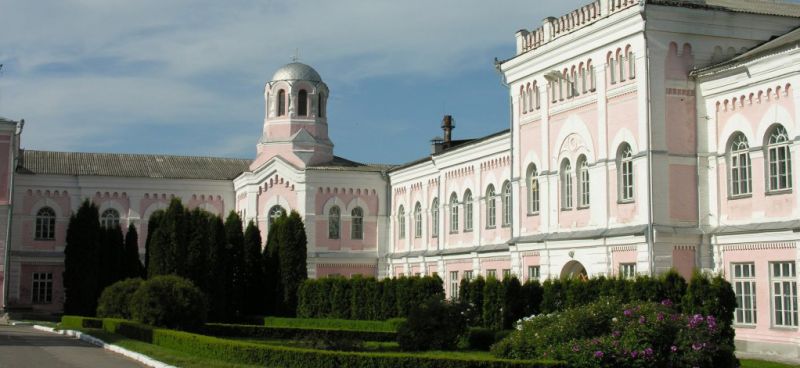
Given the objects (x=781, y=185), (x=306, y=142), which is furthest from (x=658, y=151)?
(x=306, y=142)

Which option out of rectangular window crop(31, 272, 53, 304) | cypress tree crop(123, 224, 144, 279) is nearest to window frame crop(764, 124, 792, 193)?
cypress tree crop(123, 224, 144, 279)

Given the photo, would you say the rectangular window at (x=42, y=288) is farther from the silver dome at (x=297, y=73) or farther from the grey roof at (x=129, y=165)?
the silver dome at (x=297, y=73)

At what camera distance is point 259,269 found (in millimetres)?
48531

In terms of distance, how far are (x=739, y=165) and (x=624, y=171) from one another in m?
3.34

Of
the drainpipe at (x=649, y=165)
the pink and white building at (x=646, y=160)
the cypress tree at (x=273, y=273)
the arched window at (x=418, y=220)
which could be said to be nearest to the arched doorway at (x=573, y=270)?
the pink and white building at (x=646, y=160)

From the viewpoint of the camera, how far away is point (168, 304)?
112ft

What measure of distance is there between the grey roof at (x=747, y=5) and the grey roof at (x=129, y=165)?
33.5 metres

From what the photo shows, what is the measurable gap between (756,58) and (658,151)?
3.61 metres

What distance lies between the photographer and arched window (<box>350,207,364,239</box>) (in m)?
53.7

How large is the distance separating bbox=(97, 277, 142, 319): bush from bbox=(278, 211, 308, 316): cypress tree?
11.0m

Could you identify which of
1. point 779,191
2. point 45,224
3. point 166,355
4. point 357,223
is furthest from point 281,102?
point 779,191

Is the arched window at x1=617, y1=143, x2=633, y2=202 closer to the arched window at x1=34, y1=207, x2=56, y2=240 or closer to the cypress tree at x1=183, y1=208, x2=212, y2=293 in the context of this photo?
the cypress tree at x1=183, y1=208, x2=212, y2=293

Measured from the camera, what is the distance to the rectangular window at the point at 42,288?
54531 millimetres

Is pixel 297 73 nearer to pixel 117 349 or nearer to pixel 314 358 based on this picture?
pixel 117 349
